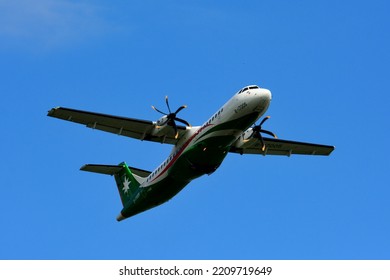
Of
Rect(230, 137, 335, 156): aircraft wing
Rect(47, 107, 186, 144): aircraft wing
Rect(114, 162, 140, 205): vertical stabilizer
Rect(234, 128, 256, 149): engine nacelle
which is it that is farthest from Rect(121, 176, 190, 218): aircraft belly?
Rect(230, 137, 335, 156): aircraft wing

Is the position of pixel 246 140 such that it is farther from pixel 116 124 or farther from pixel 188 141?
pixel 116 124

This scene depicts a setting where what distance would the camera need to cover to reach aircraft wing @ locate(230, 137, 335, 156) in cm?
4211

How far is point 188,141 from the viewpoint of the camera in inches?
1495

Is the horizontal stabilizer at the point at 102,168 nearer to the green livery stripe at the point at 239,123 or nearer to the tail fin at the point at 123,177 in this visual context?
the tail fin at the point at 123,177

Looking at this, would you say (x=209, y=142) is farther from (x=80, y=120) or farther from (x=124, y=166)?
(x=124, y=166)

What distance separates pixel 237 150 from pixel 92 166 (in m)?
A: 8.09

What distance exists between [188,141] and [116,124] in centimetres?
370

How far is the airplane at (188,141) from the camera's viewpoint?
35469mm

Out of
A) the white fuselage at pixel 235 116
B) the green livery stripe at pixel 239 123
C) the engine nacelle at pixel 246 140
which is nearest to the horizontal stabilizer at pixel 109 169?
the engine nacelle at pixel 246 140

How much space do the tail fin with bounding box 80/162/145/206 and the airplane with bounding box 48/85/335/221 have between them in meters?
0.06

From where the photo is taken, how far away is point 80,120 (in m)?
37.6

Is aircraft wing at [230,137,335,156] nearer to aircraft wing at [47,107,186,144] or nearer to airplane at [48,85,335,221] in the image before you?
airplane at [48,85,335,221]
